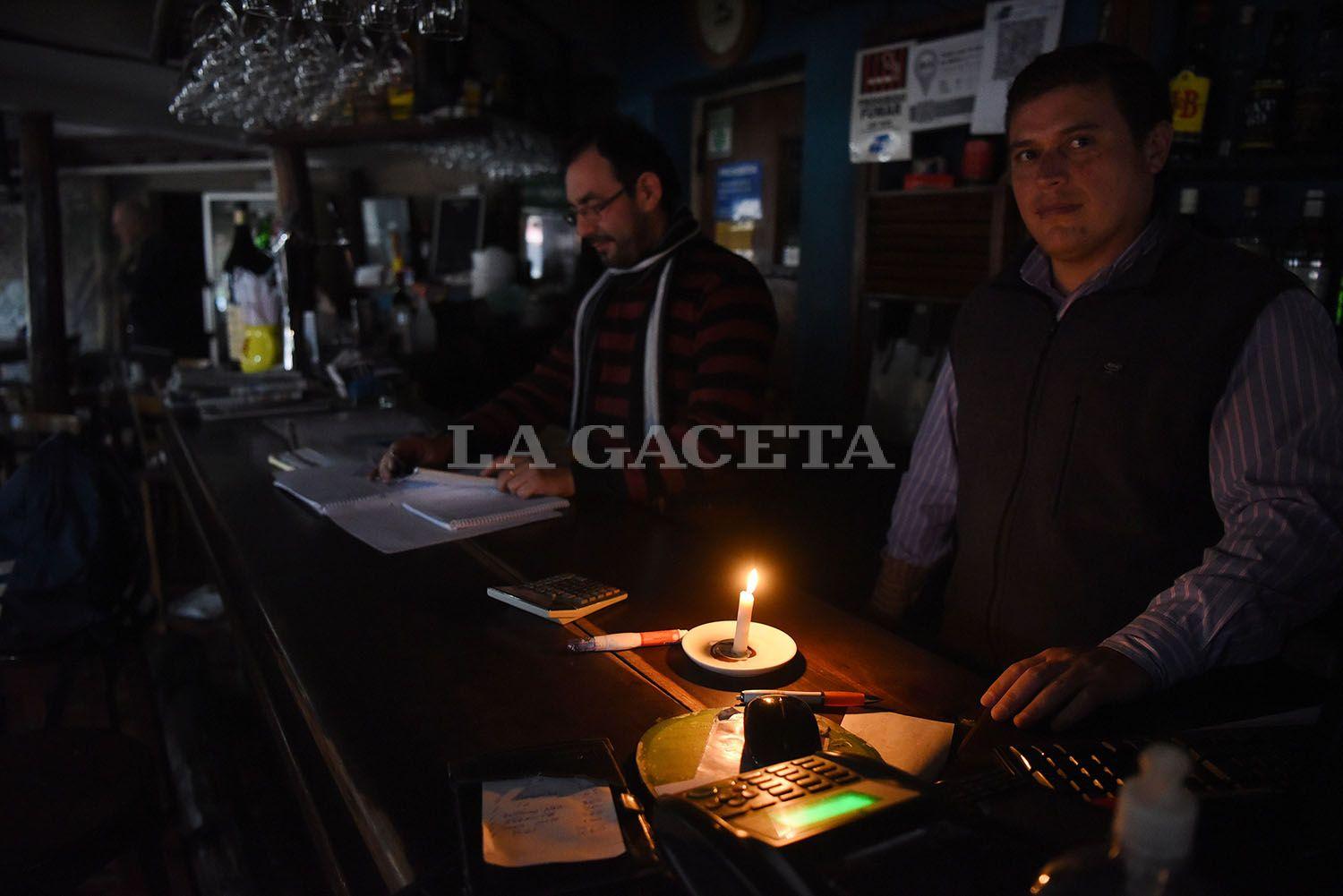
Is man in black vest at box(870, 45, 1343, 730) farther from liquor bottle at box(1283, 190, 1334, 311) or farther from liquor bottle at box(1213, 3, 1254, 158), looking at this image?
liquor bottle at box(1213, 3, 1254, 158)

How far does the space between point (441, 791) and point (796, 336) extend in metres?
3.67

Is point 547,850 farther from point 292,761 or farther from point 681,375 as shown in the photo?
point 681,375

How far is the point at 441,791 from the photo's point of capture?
2.89ft

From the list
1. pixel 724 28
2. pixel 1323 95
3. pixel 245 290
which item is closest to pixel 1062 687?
pixel 1323 95

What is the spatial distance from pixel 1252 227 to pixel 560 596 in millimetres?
Answer: 2432

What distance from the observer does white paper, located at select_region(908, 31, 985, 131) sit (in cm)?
333

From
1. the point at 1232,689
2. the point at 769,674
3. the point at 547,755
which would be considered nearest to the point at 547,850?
the point at 547,755

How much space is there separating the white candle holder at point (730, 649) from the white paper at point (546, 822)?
30 cm

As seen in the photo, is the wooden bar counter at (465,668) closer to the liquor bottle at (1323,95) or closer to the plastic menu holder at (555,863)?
the plastic menu holder at (555,863)

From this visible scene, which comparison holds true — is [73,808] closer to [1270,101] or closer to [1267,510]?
[1267,510]

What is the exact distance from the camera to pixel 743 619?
114 cm

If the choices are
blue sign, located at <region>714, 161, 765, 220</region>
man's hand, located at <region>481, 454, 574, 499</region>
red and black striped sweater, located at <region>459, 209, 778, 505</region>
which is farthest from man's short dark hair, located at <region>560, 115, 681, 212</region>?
blue sign, located at <region>714, 161, 765, 220</region>

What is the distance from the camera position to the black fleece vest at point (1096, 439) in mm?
1397

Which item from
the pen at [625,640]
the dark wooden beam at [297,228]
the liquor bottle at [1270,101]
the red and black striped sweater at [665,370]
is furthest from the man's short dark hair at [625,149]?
the dark wooden beam at [297,228]
